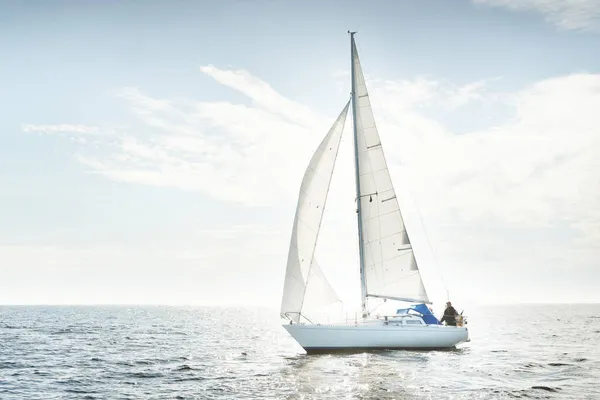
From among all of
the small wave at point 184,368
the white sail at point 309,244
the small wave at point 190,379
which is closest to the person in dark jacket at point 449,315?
the white sail at point 309,244

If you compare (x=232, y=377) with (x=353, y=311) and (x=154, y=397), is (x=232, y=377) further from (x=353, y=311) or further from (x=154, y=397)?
(x=353, y=311)

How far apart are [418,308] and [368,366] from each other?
7.49m

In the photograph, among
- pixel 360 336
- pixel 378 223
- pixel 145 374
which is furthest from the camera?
pixel 378 223

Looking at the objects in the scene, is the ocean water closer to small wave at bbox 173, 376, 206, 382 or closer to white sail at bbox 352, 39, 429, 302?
small wave at bbox 173, 376, 206, 382

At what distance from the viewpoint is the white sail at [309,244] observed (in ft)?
114

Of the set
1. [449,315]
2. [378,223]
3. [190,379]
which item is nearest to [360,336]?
[449,315]

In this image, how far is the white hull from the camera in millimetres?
33688

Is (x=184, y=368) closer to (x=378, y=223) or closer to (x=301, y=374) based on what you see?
(x=301, y=374)

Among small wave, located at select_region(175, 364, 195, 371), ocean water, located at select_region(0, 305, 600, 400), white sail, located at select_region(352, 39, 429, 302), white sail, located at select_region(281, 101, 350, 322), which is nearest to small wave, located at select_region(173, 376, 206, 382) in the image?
ocean water, located at select_region(0, 305, 600, 400)

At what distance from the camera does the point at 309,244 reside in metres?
35.4

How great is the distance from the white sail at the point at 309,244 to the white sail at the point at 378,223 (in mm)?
2530

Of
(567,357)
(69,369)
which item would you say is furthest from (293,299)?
(567,357)

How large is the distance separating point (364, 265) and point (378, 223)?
2952 millimetres

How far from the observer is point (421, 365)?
31.4 metres
